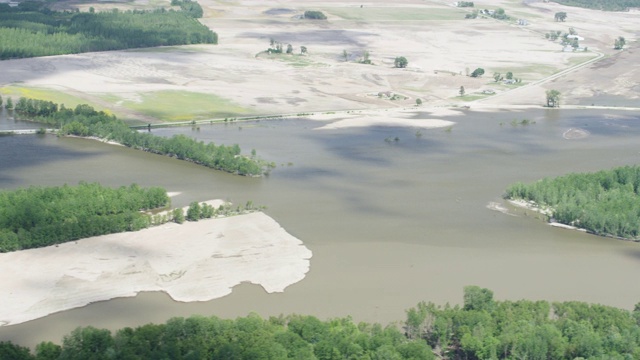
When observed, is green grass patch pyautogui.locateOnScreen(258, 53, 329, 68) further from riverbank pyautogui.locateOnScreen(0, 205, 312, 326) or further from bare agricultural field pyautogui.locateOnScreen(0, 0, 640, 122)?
riverbank pyautogui.locateOnScreen(0, 205, 312, 326)

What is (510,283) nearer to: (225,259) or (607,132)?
(225,259)

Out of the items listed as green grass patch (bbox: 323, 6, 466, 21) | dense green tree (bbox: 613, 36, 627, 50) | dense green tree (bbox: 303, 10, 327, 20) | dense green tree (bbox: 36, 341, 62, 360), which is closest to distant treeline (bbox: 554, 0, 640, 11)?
green grass patch (bbox: 323, 6, 466, 21)

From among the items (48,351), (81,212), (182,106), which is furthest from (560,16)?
(48,351)

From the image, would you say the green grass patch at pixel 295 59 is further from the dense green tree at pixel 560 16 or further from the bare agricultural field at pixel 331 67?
the dense green tree at pixel 560 16

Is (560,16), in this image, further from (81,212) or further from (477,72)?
(81,212)

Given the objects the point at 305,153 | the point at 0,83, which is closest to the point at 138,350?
the point at 305,153

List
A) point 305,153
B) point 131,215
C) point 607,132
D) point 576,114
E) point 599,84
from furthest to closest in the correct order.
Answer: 1. point 599,84
2. point 576,114
3. point 607,132
4. point 305,153
5. point 131,215
